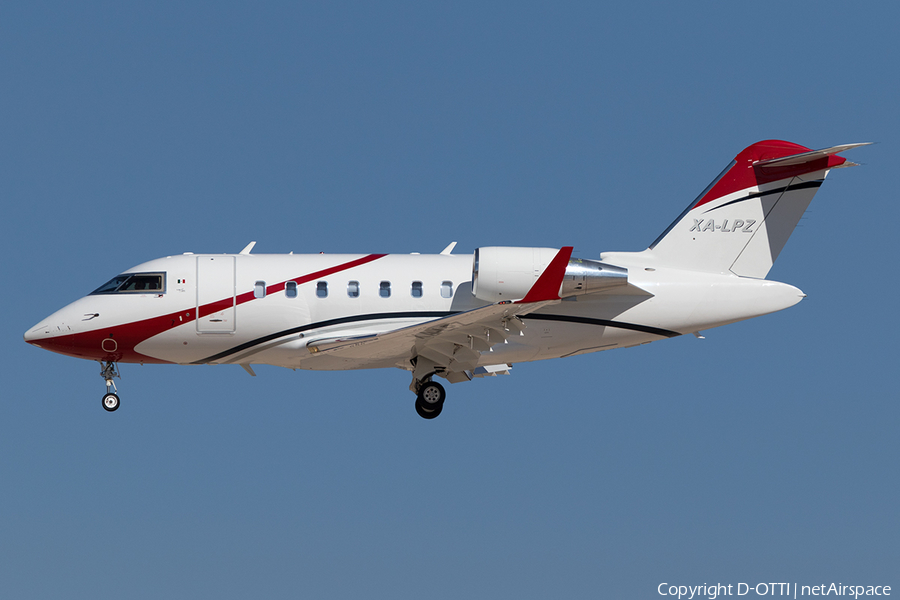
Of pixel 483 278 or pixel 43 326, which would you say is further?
pixel 43 326

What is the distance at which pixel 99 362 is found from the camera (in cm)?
2414

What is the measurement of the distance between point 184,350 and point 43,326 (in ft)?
11.3

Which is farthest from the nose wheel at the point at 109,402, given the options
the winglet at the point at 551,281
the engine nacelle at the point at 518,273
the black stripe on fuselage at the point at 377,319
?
the winglet at the point at 551,281

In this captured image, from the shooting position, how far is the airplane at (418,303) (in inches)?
905

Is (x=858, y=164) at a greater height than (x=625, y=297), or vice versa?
(x=858, y=164)

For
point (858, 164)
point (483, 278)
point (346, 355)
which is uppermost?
point (858, 164)

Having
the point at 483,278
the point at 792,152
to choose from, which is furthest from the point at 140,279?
the point at 792,152

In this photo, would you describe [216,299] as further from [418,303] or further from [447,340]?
[447,340]

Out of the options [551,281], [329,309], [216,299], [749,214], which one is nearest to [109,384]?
[216,299]

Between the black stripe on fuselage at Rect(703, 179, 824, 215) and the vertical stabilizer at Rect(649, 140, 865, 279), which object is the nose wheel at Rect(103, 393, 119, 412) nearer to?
the vertical stabilizer at Rect(649, 140, 865, 279)

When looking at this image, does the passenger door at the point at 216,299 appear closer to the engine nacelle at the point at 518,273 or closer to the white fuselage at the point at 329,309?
the white fuselage at the point at 329,309

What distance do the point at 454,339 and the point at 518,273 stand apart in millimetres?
2059

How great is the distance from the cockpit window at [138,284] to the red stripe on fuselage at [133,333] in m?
0.73

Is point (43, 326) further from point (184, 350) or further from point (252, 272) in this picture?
point (252, 272)
